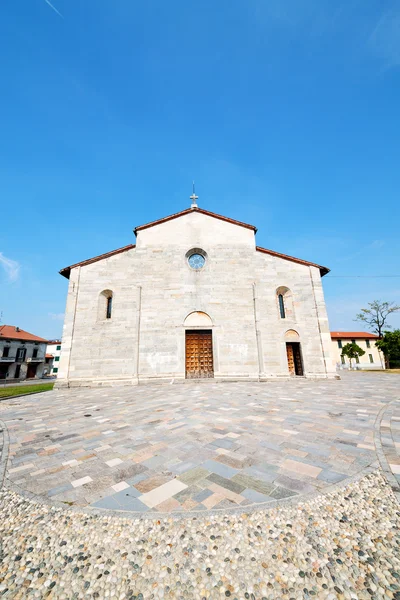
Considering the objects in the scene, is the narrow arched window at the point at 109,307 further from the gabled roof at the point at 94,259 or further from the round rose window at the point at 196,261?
the round rose window at the point at 196,261

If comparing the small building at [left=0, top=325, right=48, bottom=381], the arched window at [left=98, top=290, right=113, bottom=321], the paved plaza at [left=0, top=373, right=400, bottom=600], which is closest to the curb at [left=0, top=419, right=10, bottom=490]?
the paved plaza at [left=0, top=373, right=400, bottom=600]

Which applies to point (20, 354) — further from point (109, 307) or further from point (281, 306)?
point (281, 306)

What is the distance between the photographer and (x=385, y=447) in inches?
171

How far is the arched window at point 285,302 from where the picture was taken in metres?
16.1

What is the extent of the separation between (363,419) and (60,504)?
6895 millimetres

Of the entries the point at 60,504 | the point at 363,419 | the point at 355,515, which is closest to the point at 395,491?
the point at 355,515

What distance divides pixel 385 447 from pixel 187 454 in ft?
12.3

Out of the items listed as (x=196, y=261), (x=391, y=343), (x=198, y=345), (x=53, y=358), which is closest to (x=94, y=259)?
(x=196, y=261)

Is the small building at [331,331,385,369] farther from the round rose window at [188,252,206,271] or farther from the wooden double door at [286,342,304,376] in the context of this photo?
the round rose window at [188,252,206,271]

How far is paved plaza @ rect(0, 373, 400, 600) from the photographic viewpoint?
6.12 feet

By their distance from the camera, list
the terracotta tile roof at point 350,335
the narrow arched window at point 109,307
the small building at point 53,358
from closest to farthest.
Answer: the narrow arched window at point 109,307 → the terracotta tile roof at point 350,335 → the small building at point 53,358

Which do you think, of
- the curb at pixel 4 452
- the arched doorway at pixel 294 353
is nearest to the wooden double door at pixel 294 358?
the arched doorway at pixel 294 353

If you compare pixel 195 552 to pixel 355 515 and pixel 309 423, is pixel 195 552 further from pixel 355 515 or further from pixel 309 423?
pixel 309 423

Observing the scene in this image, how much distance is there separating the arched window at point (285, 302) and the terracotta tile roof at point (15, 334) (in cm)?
4442
